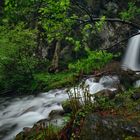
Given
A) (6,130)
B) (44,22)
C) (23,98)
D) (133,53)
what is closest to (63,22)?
(44,22)

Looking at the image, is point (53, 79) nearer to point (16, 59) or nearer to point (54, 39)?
point (16, 59)

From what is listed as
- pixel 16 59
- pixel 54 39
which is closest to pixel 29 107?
pixel 54 39

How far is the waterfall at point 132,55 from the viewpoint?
22516 millimetres

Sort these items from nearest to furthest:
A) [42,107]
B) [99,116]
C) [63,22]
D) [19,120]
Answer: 1. [99,116]
2. [63,22]
3. [19,120]
4. [42,107]

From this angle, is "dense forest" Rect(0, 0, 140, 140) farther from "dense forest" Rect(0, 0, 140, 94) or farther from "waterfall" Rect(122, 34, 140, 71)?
"waterfall" Rect(122, 34, 140, 71)

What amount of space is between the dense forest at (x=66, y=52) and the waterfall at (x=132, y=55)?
469mm

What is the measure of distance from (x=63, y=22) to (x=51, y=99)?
29.0 ft

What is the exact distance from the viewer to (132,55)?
23.1m

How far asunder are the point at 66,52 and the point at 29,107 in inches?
397

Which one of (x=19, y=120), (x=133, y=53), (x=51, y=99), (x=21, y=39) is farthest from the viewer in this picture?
(x=133, y=53)

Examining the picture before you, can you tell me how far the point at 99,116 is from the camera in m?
6.97

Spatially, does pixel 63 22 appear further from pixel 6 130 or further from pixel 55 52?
pixel 55 52

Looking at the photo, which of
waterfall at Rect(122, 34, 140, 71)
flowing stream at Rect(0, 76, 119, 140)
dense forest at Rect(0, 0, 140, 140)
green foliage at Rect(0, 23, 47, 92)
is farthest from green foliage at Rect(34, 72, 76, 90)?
waterfall at Rect(122, 34, 140, 71)

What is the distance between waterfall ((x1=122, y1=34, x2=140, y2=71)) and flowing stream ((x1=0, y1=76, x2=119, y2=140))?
18.6 ft
